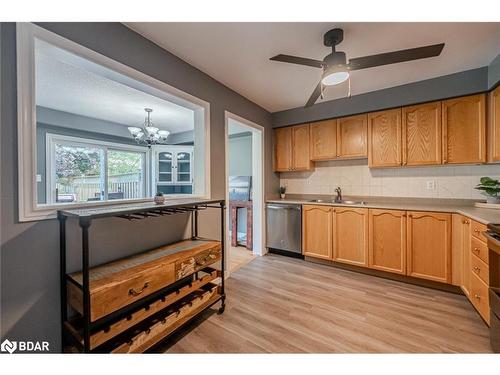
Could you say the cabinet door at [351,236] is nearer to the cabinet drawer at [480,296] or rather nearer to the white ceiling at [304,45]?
the cabinet drawer at [480,296]

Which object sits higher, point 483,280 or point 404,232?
point 404,232

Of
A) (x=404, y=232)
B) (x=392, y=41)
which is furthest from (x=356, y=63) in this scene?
(x=404, y=232)

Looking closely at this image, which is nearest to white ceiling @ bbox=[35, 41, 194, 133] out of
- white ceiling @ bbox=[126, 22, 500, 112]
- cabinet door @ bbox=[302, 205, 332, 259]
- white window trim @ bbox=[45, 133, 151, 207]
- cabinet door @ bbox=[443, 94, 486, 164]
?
white window trim @ bbox=[45, 133, 151, 207]

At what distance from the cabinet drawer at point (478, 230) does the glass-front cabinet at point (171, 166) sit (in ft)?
15.6

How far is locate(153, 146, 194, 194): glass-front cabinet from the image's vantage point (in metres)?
5.21

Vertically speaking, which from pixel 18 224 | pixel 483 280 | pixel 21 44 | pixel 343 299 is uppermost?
pixel 21 44

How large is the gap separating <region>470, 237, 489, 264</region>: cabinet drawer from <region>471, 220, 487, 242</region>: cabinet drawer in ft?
0.12

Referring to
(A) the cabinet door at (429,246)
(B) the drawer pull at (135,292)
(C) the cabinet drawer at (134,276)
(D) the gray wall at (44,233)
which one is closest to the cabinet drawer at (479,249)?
(A) the cabinet door at (429,246)

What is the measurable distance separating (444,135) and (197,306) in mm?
3264

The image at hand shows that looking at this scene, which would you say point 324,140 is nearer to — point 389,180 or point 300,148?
point 300,148

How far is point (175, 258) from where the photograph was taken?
165 centimetres

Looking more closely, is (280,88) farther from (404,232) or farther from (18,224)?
(18,224)

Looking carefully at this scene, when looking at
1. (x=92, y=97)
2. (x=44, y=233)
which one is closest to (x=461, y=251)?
(x=44, y=233)

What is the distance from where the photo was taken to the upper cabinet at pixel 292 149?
11.7 feet
